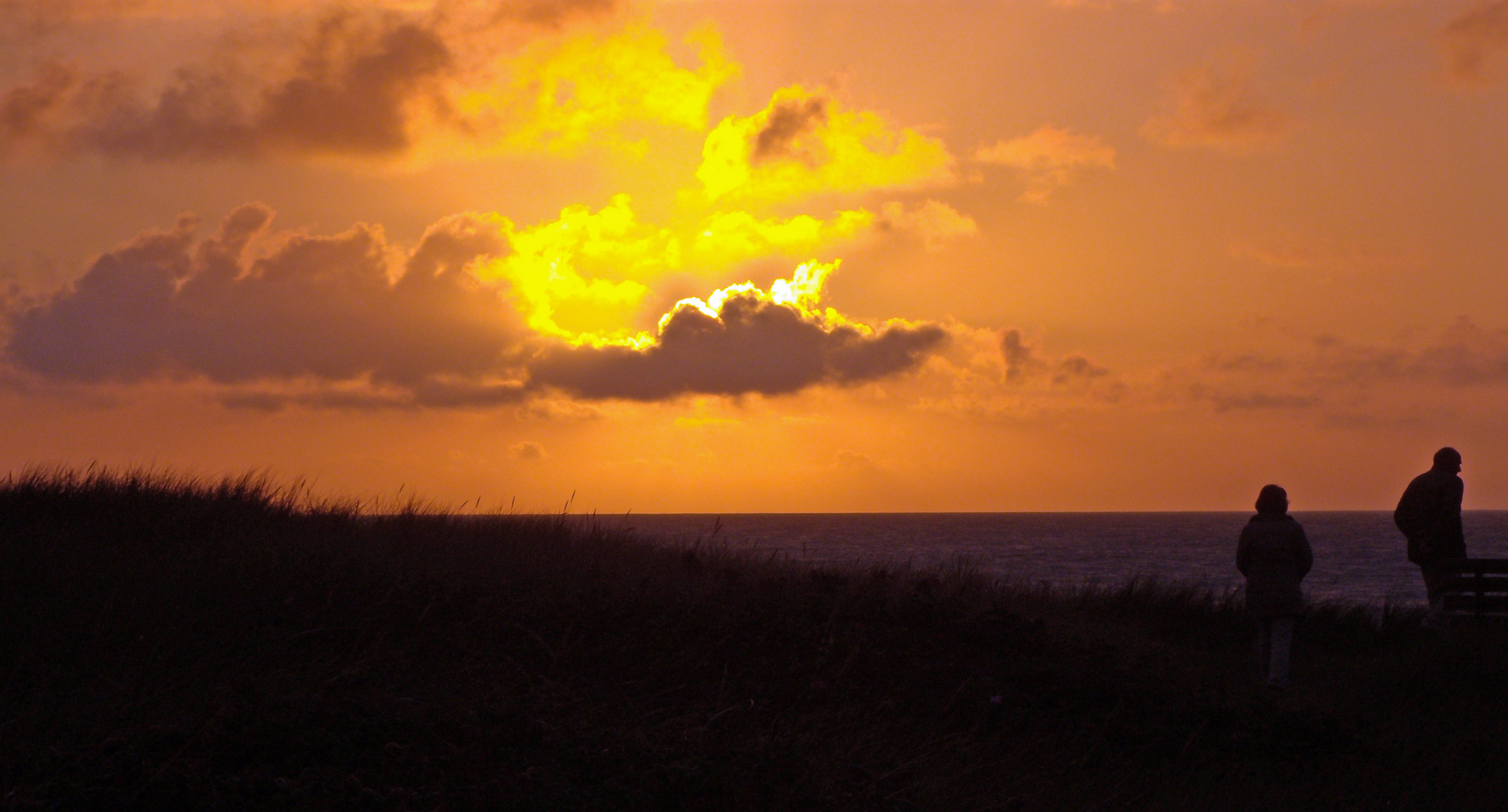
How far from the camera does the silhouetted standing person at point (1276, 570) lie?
1068 centimetres

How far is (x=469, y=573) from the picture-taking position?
10844mm

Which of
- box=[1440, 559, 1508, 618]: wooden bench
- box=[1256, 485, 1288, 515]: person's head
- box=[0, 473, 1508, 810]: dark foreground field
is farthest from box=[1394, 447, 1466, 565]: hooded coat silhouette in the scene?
box=[1256, 485, 1288, 515]: person's head

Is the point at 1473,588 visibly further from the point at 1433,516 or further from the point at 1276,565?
the point at 1276,565

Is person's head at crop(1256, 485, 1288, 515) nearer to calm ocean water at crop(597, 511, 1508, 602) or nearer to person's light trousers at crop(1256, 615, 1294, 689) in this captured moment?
person's light trousers at crop(1256, 615, 1294, 689)

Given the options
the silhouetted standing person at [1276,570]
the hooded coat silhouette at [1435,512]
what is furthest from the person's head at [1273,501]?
the hooded coat silhouette at [1435,512]

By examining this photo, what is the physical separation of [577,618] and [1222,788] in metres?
5.28

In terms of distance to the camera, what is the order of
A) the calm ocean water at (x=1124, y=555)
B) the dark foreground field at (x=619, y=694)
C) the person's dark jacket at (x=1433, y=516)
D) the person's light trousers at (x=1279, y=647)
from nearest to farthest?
the dark foreground field at (x=619, y=694)
the person's light trousers at (x=1279, y=647)
the person's dark jacket at (x=1433, y=516)
the calm ocean water at (x=1124, y=555)

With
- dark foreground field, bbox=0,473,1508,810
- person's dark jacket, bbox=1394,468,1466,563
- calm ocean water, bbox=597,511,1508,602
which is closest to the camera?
dark foreground field, bbox=0,473,1508,810

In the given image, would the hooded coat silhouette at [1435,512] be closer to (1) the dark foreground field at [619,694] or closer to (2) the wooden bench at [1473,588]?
(2) the wooden bench at [1473,588]

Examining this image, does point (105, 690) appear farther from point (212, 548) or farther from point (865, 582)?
point (865, 582)

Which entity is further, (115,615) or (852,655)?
(852,655)

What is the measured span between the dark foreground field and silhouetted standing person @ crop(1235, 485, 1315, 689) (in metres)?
0.54

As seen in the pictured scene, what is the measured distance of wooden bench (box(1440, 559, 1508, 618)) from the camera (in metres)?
13.4

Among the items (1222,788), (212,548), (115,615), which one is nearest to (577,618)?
(115,615)
